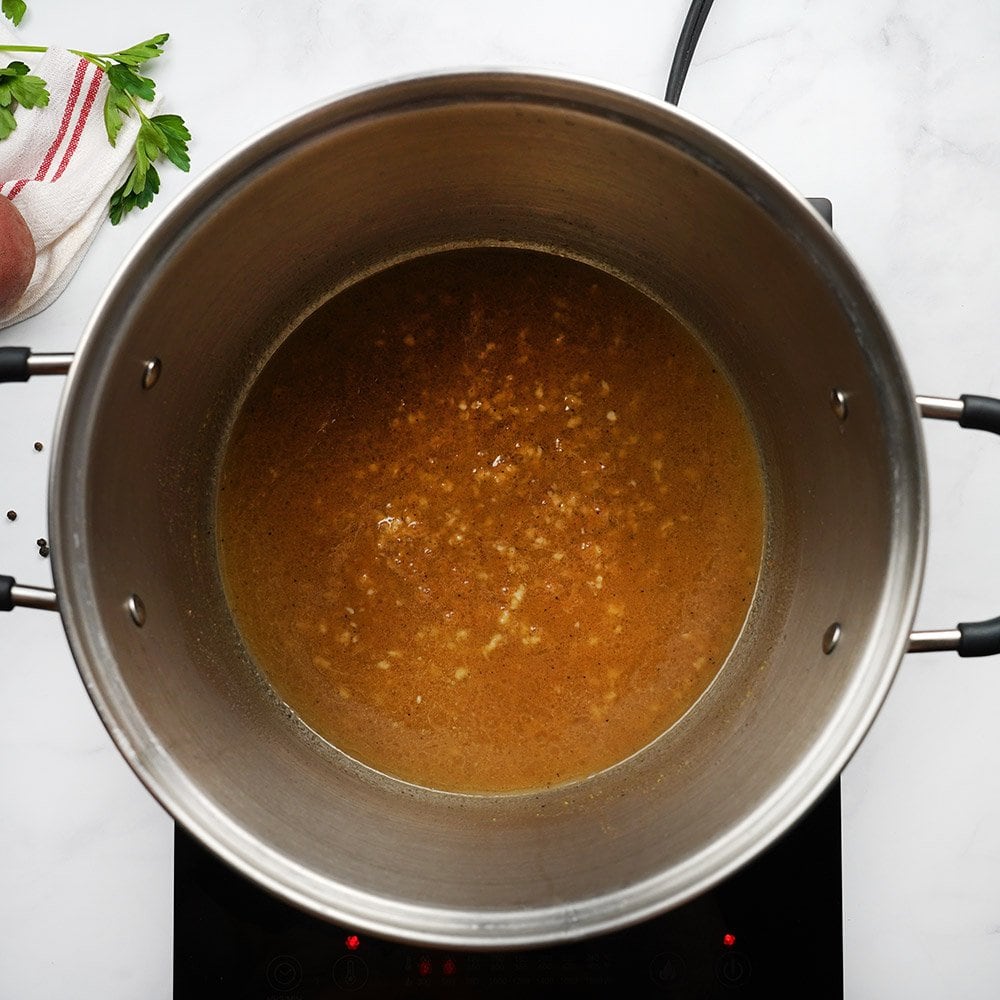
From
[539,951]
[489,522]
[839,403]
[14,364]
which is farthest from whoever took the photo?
[489,522]

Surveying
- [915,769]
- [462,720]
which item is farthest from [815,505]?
[462,720]

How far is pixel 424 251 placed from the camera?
1234 millimetres

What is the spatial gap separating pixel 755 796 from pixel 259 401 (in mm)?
756

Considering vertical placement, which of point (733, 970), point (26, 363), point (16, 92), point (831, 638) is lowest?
point (733, 970)

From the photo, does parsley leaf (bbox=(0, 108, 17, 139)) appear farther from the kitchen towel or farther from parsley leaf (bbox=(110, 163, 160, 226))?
parsley leaf (bbox=(110, 163, 160, 226))

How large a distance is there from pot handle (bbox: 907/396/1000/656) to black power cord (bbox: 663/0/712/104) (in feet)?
1.63

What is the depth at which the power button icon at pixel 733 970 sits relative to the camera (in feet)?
3.60

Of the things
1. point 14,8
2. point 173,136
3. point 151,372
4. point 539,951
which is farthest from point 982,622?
point 14,8

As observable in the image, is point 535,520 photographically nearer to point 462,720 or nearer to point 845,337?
point 462,720

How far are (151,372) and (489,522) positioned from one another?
442 millimetres

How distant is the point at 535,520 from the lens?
122cm

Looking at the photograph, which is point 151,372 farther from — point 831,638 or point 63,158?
point 831,638

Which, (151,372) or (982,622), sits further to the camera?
(151,372)

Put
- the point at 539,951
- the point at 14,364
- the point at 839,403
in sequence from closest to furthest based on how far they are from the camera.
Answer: the point at 14,364 → the point at 839,403 → the point at 539,951
